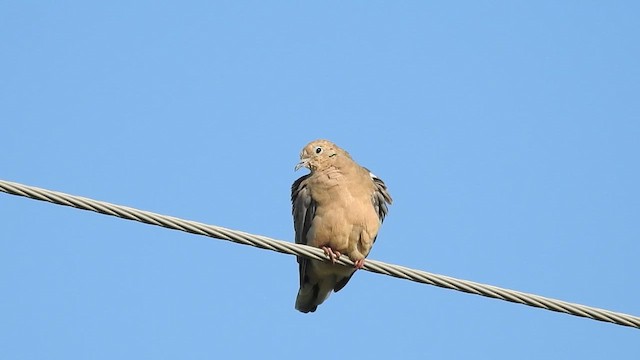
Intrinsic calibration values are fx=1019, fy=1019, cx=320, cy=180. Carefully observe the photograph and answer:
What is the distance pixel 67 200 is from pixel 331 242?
3.34 m

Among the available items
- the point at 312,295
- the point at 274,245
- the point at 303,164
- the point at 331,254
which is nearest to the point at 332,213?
the point at 331,254

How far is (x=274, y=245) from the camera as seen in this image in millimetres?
5883

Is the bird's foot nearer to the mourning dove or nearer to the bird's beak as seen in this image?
the mourning dove

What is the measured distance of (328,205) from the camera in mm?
8492

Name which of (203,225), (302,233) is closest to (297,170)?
(302,233)

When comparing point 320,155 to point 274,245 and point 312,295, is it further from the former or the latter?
point 274,245

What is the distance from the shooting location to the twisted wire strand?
17.3 feet

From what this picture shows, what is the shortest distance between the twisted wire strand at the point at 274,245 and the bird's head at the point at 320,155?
111 inches

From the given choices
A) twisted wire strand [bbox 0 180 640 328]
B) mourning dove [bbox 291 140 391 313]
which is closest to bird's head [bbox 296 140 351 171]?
mourning dove [bbox 291 140 391 313]

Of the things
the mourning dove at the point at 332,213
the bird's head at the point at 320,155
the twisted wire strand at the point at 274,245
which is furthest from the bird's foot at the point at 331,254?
the twisted wire strand at the point at 274,245

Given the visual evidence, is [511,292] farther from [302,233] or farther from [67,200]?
[302,233]

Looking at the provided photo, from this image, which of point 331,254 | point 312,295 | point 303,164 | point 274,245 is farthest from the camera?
point 312,295

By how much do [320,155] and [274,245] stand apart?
3.22m

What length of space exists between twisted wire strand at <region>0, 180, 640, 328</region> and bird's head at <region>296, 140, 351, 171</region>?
281 cm
